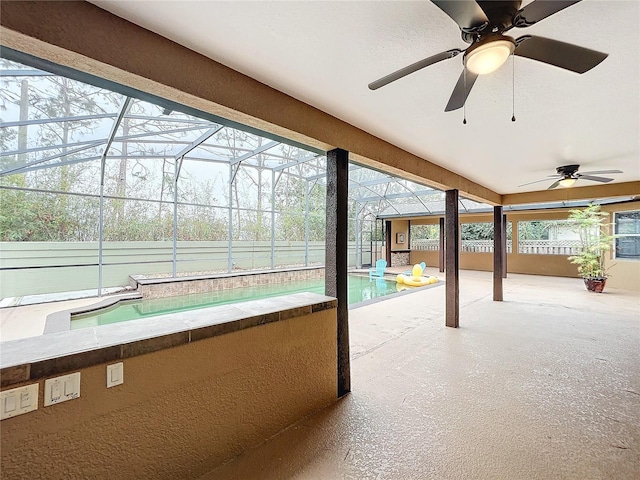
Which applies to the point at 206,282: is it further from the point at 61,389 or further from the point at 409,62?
the point at 409,62

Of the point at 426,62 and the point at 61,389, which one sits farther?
the point at 426,62

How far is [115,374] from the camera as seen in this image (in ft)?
4.38

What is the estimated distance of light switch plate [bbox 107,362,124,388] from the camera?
1.32m

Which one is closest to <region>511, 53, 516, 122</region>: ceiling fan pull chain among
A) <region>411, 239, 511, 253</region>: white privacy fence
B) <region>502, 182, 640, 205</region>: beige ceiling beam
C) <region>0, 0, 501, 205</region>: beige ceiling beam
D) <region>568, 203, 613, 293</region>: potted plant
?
<region>0, 0, 501, 205</region>: beige ceiling beam

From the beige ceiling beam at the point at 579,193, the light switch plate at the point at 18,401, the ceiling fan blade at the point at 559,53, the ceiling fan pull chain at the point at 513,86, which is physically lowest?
the light switch plate at the point at 18,401

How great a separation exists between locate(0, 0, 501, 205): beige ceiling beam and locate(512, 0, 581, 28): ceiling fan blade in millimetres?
1335

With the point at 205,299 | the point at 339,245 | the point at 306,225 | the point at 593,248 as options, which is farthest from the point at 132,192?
the point at 593,248

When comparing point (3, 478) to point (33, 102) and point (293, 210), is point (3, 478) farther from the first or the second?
point (293, 210)

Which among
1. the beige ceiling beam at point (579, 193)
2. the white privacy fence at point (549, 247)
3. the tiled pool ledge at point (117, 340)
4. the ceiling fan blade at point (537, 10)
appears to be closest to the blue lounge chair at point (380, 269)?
the beige ceiling beam at point (579, 193)

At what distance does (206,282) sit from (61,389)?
269 inches

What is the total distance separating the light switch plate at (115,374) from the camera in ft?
4.33

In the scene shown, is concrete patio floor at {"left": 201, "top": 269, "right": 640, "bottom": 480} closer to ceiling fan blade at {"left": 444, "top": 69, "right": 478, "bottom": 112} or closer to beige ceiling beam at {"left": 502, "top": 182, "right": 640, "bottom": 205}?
ceiling fan blade at {"left": 444, "top": 69, "right": 478, "bottom": 112}

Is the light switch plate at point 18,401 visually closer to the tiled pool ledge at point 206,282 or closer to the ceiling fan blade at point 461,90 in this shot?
the ceiling fan blade at point 461,90

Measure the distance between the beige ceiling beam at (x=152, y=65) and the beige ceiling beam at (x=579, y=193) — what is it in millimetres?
5338
